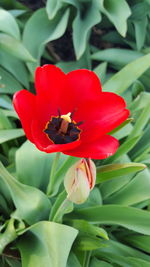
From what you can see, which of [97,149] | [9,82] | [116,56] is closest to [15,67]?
[9,82]

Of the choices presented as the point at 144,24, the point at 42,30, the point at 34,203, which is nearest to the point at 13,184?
the point at 34,203

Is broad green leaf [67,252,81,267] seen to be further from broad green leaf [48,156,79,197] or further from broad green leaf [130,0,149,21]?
broad green leaf [130,0,149,21]

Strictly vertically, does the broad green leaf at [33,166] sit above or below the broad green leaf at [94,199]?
above

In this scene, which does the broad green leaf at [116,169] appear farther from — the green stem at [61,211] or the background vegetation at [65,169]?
the green stem at [61,211]

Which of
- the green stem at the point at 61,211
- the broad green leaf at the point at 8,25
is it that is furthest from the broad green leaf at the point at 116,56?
the green stem at the point at 61,211

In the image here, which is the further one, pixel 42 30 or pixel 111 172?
pixel 42 30

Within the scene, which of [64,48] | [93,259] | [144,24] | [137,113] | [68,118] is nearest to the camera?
[68,118]

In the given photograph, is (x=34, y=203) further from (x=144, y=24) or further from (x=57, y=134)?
(x=144, y=24)
